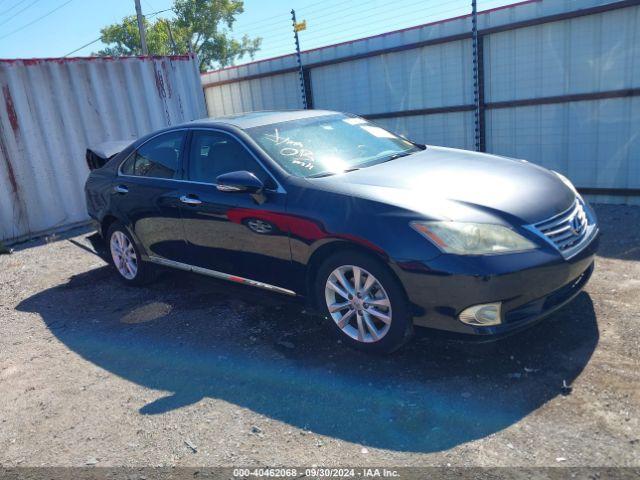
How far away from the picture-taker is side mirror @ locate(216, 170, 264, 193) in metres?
3.96

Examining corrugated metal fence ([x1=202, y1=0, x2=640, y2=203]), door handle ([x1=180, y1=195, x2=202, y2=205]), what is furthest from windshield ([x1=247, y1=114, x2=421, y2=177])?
corrugated metal fence ([x1=202, y1=0, x2=640, y2=203])

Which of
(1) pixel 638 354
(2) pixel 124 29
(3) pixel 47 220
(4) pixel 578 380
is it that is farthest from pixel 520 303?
(2) pixel 124 29

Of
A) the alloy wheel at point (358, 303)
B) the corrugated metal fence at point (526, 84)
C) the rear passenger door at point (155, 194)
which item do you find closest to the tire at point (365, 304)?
the alloy wheel at point (358, 303)

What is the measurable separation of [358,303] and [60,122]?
287 inches

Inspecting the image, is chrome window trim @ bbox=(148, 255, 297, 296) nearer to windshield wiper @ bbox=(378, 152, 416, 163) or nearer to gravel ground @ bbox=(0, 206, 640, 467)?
gravel ground @ bbox=(0, 206, 640, 467)

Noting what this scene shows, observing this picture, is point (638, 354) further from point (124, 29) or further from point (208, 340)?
point (124, 29)

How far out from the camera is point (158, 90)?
10.1m

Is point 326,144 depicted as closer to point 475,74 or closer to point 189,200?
point 189,200

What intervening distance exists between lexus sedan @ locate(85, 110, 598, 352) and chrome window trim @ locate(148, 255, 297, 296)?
0.04ft

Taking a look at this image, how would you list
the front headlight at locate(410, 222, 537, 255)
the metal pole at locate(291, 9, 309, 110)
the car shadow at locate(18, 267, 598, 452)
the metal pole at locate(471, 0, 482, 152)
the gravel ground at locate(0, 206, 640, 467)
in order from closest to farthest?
1. the gravel ground at locate(0, 206, 640, 467)
2. the car shadow at locate(18, 267, 598, 452)
3. the front headlight at locate(410, 222, 537, 255)
4. the metal pole at locate(471, 0, 482, 152)
5. the metal pole at locate(291, 9, 309, 110)

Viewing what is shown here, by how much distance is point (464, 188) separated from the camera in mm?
3637

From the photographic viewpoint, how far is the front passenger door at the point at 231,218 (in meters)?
4.03

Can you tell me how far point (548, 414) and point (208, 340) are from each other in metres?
2.52

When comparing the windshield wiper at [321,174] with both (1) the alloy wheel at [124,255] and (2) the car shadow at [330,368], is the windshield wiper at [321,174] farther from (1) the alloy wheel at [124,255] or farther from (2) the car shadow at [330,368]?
(1) the alloy wheel at [124,255]
